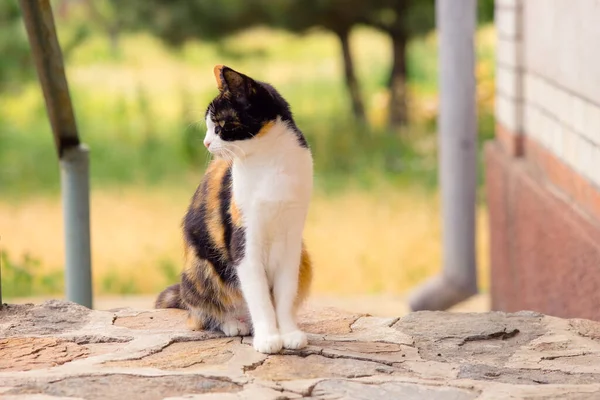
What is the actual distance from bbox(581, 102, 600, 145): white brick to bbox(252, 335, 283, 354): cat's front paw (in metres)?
1.58

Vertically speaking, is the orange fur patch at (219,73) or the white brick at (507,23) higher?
the white brick at (507,23)

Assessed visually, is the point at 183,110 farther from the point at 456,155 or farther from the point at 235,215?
the point at 235,215

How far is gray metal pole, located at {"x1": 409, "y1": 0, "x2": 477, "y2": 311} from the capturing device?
5.07 metres

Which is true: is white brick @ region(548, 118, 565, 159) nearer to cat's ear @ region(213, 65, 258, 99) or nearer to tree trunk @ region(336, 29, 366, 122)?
cat's ear @ region(213, 65, 258, 99)

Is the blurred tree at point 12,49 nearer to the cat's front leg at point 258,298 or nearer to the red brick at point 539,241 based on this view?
the red brick at point 539,241

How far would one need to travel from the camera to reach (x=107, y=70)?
26.9 ft

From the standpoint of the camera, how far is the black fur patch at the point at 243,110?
252 centimetres

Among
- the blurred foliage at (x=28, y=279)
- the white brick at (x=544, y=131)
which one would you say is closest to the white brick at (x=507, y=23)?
the white brick at (x=544, y=131)

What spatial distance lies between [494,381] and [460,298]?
301 cm

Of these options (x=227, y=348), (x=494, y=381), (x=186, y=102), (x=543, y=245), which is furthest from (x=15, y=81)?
(x=494, y=381)

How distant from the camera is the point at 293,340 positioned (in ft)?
8.50

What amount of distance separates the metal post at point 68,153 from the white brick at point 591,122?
2039 millimetres

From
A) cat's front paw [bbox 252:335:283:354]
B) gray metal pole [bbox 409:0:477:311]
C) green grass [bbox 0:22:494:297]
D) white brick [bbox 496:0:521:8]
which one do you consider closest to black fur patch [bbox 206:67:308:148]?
cat's front paw [bbox 252:335:283:354]

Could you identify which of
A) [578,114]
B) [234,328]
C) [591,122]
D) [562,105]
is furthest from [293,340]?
[562,105]
